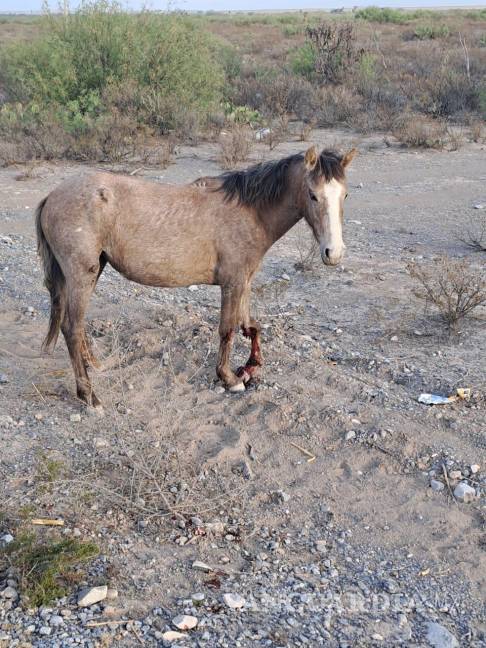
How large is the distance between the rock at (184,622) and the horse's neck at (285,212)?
2780mm

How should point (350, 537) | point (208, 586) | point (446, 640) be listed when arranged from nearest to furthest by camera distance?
point (446, 640), point (208, 586), point (350, 537)

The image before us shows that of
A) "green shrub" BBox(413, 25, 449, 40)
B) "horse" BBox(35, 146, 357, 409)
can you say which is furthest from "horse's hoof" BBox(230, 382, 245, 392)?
"green shrub" BBox(413, 25, 449, 40)

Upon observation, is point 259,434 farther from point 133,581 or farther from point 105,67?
point 105,67

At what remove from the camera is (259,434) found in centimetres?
488

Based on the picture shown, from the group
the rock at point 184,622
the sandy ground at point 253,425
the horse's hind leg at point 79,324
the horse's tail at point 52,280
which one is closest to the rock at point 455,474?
the sandy ground at point 253,425

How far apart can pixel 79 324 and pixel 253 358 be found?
1.38m

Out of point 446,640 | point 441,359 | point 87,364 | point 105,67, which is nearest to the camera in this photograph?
point 446,640

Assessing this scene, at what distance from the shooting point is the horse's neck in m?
4.91

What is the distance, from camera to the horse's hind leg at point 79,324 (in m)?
4.98

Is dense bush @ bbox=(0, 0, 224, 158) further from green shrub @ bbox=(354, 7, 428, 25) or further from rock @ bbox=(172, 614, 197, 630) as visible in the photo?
green shrub @ bbox=(354, 7, 428, 25)

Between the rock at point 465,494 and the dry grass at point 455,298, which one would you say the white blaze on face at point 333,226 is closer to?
the rock at point 465,494

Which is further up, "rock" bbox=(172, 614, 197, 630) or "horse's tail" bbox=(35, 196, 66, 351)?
"horse's tail" bbox=(35, 196, 66, 351)

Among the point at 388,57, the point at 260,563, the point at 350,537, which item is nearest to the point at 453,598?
the point at 350,537

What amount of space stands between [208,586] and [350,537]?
Answer: 0.91m
